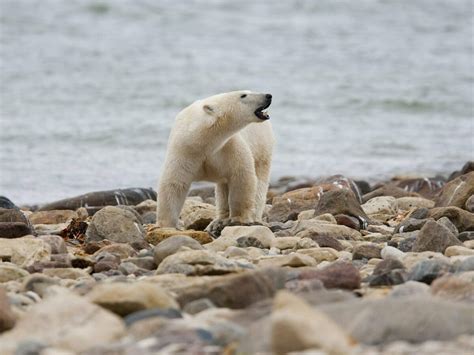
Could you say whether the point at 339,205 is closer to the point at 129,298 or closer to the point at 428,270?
the point at 428,270

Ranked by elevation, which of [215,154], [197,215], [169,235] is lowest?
[197,215]

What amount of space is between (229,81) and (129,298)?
1975 centimetres

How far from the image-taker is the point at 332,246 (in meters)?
8.04

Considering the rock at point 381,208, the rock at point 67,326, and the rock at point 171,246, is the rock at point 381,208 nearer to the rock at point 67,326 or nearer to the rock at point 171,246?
the rock at point 171,246

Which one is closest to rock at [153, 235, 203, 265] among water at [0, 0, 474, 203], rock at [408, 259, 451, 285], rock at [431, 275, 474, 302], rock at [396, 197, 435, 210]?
rock at [408, 259, 451, 285]

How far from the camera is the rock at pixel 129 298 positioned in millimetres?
5203

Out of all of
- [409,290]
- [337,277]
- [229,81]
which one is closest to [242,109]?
[337,277]

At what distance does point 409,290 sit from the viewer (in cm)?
572

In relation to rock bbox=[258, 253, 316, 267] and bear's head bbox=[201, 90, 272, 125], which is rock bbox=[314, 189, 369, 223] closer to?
bear's head bbox=[201, 90, 272, 125]

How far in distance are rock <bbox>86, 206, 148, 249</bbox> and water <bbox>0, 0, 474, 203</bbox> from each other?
4.85m

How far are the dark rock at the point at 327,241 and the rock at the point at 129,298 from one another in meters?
2.82

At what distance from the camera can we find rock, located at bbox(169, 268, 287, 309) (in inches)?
217

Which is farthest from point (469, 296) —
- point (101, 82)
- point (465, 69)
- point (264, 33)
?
point (264, 33)

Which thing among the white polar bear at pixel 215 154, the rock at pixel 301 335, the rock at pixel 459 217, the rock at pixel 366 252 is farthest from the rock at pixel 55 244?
the rock at pixel 301 335
